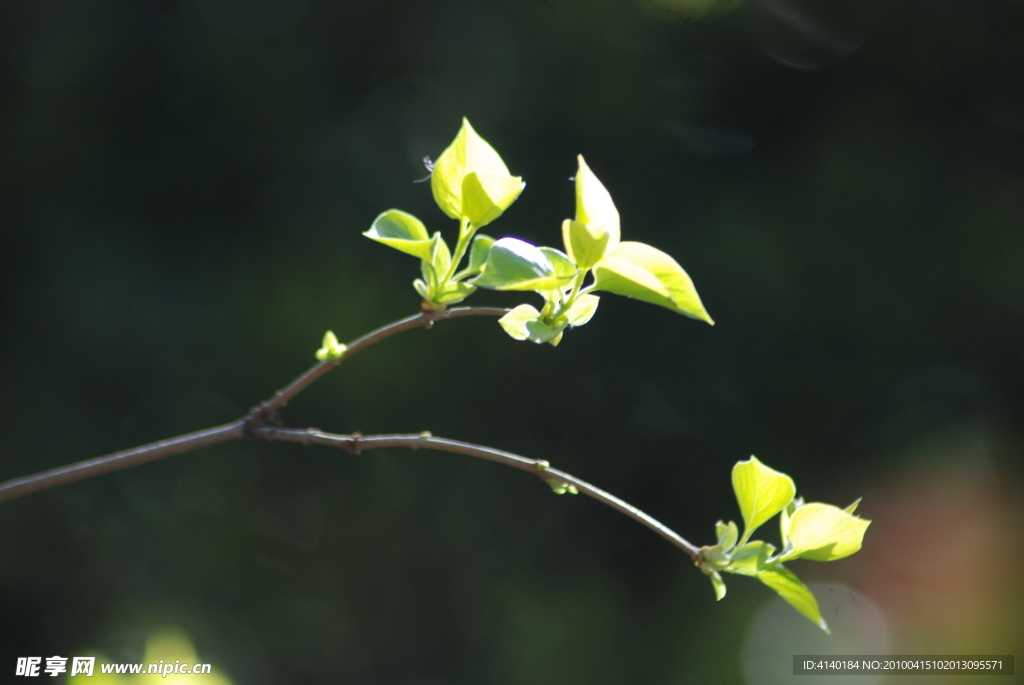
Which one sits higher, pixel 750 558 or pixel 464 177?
pixel 464 177

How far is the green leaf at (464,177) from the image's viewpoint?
23cm

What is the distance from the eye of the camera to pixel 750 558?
0.25m

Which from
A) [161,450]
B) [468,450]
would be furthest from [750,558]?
[161,450]

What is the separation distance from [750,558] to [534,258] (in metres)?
0.15

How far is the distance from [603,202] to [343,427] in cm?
85

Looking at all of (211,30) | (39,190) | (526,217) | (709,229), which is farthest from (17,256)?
(709,229)

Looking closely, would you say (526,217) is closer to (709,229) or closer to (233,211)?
(709,229)

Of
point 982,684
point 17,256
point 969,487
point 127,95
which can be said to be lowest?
point 982,684

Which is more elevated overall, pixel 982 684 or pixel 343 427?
pixel 343 427

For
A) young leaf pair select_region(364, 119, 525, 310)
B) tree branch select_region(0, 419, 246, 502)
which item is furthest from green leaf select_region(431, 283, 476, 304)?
tree branch select_region(0, 419, 246, 502)

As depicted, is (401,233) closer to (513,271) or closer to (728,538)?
(513,271)

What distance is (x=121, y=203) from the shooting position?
0.99 metres

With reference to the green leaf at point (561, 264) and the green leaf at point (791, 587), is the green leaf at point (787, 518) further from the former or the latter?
the green leaf at point (561, 264)

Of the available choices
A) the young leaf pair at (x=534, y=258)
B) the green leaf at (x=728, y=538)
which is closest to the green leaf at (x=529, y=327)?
the young leaf pair at (x=534, y=258)
